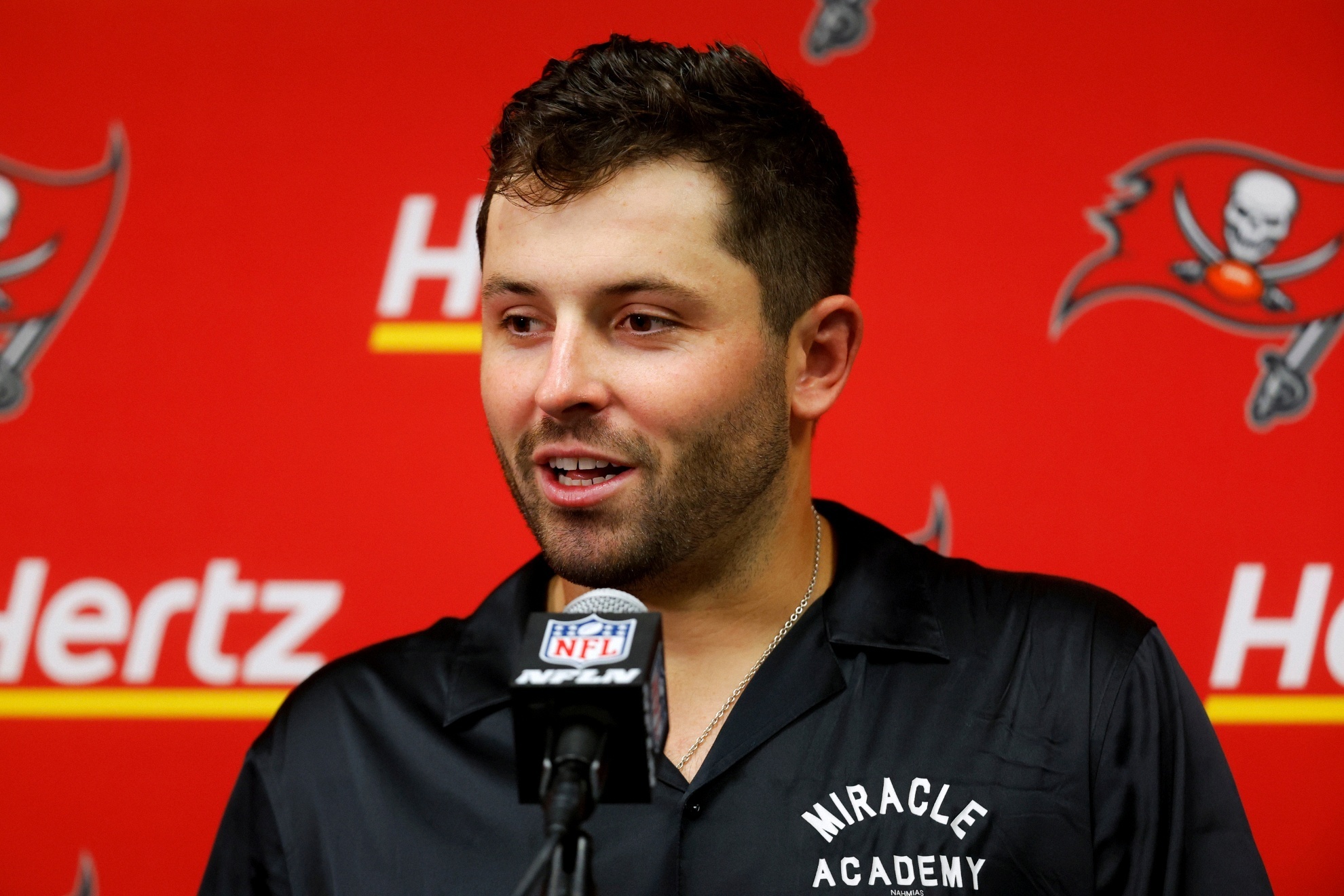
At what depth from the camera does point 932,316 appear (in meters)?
2.36

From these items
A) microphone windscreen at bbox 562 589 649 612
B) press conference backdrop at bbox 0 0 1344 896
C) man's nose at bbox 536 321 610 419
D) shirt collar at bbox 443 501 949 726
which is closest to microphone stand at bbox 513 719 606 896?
microphone windscreen at bbox 562 589 649 612

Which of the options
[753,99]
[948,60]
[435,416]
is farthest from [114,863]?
[948,60]

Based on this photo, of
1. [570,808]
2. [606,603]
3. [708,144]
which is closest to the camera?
[570,808]

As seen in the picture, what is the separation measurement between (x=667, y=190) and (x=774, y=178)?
153 millimetres

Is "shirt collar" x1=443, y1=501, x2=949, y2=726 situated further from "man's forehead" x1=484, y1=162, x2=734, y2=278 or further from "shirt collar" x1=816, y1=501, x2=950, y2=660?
"man's forehead" x1=484, y1=162, x2=734, y2=278

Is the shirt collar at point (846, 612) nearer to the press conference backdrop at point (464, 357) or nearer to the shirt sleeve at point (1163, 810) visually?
the shirt sleeve at point (1163, 810)

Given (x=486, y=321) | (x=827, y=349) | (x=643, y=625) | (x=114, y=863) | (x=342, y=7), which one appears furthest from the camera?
(x=342, y=7)

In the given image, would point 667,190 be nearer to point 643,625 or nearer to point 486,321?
point 486,321

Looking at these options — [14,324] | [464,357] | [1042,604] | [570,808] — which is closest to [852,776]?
[1042,604]

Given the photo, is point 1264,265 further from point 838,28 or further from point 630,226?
point 630,226

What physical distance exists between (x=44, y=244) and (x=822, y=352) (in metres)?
1.53

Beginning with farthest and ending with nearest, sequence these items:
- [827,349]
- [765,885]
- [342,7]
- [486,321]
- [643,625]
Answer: [342,7] → [827,349] → [486,321] → [765,885] → [643,625]

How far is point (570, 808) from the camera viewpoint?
2.74 feet

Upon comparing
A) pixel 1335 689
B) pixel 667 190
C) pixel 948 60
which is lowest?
pixel 1335 689
